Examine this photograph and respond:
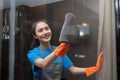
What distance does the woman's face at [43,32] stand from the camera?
1.45 m

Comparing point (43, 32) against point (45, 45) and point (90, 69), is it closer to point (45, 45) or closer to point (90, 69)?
point (45, 45)

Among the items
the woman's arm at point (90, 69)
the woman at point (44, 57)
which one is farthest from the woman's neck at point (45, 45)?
the woman's arm at point (90, 69)

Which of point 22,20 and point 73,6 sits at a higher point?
point 73,6

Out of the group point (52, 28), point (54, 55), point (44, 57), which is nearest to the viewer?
point (54, 55)

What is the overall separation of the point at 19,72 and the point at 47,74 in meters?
0.25

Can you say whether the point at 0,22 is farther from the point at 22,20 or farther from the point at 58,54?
the point at 58,54

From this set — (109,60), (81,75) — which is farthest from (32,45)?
(109,60)

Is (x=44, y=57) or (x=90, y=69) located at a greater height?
(x=44, y=57)

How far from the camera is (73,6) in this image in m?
1.71

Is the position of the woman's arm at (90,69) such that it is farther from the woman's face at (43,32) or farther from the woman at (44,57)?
the woman's face at (43,32)

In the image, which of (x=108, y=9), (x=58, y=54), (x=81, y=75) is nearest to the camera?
(x=58, y=54)

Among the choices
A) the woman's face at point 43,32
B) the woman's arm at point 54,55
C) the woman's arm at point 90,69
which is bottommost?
the woman's arm at point 90,69

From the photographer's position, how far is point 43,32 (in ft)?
4.76

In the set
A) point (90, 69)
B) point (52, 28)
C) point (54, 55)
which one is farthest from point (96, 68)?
point (52, 28)
